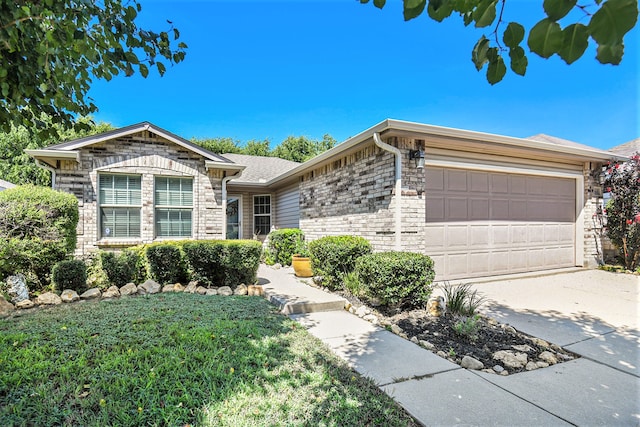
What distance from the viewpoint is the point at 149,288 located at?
5723 millimetres

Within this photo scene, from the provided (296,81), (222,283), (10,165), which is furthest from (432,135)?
(10,165)

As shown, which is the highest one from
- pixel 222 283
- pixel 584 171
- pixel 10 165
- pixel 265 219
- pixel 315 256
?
pixel 10 165

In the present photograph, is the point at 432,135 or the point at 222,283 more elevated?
the point at 432,135

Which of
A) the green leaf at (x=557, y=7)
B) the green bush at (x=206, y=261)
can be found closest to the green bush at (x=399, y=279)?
the green bush at (x=206, y=261)

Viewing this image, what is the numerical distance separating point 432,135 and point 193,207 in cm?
587

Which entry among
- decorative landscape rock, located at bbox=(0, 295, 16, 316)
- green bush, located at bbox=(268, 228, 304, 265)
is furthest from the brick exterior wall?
decorative landscape rock, located at bbox=(0, 295, 16, 316)

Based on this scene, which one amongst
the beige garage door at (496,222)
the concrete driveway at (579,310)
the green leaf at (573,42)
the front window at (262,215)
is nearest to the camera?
the green leaf at (573,42)

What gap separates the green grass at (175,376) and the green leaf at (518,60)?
2.11 meters

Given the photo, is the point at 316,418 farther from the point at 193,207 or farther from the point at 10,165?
the point at 10,165

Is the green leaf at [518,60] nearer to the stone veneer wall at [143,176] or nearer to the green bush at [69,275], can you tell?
A: the green bush at [69,275]

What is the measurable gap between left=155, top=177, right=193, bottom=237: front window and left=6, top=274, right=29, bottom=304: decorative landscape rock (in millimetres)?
2878

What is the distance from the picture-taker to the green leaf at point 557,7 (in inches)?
33.1

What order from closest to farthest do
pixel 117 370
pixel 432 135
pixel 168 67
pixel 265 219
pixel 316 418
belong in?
pixel 316 418 < pixel 117 370 < pixel 168 67 < pixel 432 135 < pixel 265 219

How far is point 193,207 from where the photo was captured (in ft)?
26.4
